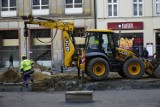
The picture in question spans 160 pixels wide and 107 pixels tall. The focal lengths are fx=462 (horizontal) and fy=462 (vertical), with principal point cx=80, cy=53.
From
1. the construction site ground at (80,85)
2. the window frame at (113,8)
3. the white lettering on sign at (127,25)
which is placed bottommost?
the construction site ground at (80,85)

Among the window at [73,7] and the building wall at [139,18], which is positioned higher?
the window at [73,7]

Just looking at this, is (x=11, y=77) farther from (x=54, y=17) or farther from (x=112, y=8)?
(x=112, y=8)

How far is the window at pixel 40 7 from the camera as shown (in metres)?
45.8

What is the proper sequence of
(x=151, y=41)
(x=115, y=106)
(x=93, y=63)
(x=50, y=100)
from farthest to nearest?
(x=151, y=41) < (x=93, y=63) < (x=50, y=100) < (x=115, y=106)

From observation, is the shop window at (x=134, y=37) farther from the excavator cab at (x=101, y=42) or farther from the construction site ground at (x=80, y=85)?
the excavator cab at (x=101, y=42)

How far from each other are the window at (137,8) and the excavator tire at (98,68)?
828 inches

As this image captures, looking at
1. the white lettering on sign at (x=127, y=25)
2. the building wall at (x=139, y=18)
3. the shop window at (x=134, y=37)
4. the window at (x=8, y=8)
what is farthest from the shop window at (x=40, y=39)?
the white lettering on sign at (x=127, y=25)

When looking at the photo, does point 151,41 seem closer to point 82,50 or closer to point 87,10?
point 87,10

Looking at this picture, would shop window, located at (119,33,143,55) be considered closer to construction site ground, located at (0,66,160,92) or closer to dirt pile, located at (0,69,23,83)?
construction site ground, located at (0,66,160,92)

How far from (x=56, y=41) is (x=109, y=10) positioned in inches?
235

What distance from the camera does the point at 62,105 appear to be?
16.3 m

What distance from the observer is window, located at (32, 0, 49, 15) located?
45781 millimetres

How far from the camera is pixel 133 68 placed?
25078 millimetres

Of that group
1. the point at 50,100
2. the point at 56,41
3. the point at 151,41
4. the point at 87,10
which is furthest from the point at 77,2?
the point at 50,100
